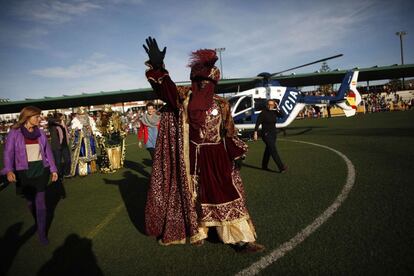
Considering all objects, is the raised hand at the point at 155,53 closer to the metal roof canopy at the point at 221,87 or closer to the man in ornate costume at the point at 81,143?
the man in ornate costume at the point at 81,143

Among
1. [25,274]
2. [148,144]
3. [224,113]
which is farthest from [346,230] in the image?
[148,144]

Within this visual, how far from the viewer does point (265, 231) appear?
4.02 metres

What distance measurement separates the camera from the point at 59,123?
8953 millimetres

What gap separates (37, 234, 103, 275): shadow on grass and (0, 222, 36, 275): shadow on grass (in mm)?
548

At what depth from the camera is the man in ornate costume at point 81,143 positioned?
9648mm

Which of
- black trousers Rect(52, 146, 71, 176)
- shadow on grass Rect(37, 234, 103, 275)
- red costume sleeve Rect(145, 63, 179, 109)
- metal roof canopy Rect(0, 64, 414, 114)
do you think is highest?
metal roof canopy Rect(0, 64, 414, 114)

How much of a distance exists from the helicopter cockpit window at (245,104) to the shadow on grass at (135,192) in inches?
308

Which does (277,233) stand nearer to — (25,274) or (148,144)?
(25,274)

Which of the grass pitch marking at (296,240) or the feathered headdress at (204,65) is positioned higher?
the feathered headdress at (204,65)

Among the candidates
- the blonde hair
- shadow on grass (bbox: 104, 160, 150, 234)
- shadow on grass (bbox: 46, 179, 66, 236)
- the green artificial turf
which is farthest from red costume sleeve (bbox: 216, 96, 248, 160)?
shadow on grass (bbox: 46, 179, 66, 236)

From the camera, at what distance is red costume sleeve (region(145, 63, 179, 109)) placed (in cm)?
331

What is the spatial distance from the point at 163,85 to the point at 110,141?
760cm

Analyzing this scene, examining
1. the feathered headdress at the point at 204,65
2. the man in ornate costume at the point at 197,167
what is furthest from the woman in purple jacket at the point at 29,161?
the feathered headdress at the point at 204,65

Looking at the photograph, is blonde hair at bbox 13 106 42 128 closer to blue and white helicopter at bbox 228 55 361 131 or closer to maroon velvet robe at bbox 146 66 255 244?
maroon velvet robe at bbox 146 66 255 244
